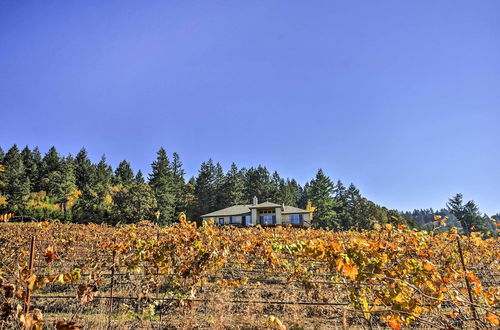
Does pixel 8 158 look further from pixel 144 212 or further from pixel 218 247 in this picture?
pixel 218 247

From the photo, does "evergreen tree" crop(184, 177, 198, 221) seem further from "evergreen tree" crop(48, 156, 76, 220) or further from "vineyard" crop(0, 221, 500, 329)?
"vineyard" crop(0, 221, 500, 329)

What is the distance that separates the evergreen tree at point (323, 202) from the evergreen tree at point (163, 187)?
2382cm

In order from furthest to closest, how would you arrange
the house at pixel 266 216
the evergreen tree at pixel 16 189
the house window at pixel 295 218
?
the evergreen tree at pixel 16 189 → the house window at pixel 295 218 → the house at pixel 266 216

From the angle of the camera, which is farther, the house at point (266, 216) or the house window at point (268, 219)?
the house window at point (268, 219)

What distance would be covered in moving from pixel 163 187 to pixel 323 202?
27.6 m

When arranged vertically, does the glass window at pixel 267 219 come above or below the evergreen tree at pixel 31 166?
below

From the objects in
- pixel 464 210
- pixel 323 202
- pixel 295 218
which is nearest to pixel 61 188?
pixel 295 218

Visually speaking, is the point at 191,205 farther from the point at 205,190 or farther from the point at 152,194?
the point at 152,194

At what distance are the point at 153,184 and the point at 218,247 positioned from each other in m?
45.3

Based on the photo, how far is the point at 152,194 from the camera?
37.9m

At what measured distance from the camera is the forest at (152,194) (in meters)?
36.5

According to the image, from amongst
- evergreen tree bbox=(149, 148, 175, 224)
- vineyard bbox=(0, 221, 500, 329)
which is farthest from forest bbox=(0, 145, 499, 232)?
vineyard bbox=(0, 221, 500, 329)

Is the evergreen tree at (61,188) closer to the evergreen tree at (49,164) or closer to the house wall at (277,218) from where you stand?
the evergreen tree at (49,164)

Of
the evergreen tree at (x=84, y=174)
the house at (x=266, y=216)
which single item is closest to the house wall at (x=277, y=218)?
the house at (x=266, y=216)
